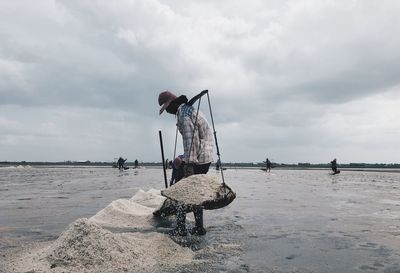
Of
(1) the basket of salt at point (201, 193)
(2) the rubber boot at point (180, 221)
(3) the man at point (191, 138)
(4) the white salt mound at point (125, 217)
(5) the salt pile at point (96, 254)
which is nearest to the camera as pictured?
(5) the salt pile at point (96, 254)

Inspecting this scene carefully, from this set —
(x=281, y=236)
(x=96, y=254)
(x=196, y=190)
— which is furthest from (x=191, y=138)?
(x=96, y=254)

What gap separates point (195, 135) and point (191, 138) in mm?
145

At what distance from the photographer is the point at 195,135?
645 centimetres

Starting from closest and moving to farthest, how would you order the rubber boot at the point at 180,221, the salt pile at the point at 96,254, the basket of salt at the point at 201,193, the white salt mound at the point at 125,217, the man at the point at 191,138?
1. the salt pile at the point at 96,254
2. the basket of salt at the point at 201,193
3. the rubber boot at the point at 180,221
4. the man at the point at 191,138
5. the white salt mound at the point at 125,217

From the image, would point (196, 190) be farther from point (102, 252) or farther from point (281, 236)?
point (102, 252)

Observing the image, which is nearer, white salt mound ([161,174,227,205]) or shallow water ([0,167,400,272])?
shallow water ([0,167,400,272])

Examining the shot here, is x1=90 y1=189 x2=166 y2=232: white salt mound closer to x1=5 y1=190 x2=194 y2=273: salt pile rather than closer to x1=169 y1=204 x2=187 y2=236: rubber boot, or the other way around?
x1=169 y1=204 x2=187 y2=236: rubber boot

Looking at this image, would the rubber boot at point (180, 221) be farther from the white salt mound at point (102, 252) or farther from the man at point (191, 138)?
the white salt mound at point (102, 252)

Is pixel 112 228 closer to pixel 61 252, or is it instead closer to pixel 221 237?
pixel 221 237

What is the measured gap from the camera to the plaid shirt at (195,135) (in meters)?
6.35

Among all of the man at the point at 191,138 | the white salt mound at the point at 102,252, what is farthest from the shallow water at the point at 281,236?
the white salt mound at the point at 102,252

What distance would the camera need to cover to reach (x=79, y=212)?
30.4 ft

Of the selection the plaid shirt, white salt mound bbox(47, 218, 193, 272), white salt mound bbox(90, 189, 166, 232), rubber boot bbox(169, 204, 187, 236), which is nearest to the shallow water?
rubber boot bbox(169, 204, 187, 236)

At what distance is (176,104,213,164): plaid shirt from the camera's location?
635 cm
